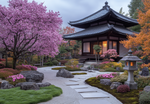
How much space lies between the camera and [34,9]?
8.38m

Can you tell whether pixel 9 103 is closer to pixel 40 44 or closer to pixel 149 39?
pixel 40 44

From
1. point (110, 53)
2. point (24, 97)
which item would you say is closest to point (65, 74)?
point (24, 97)

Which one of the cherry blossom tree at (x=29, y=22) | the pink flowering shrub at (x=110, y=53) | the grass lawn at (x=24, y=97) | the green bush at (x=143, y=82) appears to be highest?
the cherry blossom tree at (x=29, y=22)

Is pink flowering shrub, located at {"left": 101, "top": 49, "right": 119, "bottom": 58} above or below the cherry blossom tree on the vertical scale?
below

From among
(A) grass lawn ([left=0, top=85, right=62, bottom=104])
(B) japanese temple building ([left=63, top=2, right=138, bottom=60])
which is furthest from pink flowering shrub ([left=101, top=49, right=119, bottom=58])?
(A) grass lawn ([left=0, top=85, right=62, bottom=104])

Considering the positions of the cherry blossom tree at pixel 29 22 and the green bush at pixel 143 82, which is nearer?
the green bush at pixel 143 82

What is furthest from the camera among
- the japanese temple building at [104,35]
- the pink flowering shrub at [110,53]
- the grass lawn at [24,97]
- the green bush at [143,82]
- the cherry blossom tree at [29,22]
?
the japanese temple building at [104,35]

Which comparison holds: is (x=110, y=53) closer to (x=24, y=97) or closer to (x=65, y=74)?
(x=65, y=74)

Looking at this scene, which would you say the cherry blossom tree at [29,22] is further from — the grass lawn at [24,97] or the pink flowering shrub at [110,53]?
the pink flowering shrub at [110,53]

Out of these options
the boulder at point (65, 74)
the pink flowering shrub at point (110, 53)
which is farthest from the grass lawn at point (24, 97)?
the pink flowering shrub at point (110, 53)

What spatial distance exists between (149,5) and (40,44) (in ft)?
24.7

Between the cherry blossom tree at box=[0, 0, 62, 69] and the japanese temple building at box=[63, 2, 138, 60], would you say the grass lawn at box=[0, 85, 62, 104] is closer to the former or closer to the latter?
the cherry blossom tree at box=[0, 0, 62, 69]

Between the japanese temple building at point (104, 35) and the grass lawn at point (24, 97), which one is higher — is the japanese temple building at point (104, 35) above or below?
above

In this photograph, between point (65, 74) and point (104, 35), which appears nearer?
point (65, 74)
